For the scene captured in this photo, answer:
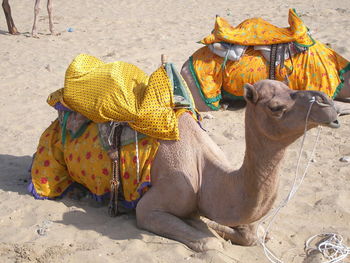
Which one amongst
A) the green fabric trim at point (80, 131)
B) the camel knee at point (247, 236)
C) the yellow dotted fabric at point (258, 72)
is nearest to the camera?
the camel knee at point (247, 236)

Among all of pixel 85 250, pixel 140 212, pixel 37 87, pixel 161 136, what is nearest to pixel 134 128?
pixel 161 136

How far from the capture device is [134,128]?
361cm

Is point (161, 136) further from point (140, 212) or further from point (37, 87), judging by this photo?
point (37, 87)

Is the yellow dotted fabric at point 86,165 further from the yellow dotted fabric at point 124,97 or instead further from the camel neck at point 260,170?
the camel neck at point 260,170

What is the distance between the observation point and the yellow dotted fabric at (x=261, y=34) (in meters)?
6.03

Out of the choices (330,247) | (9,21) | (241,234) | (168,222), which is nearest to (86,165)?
(168,222)

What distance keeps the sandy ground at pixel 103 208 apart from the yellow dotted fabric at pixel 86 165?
0.18m

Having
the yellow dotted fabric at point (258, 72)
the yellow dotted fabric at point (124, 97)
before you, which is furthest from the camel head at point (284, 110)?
the yellow dotted fabric at point (258, 72)

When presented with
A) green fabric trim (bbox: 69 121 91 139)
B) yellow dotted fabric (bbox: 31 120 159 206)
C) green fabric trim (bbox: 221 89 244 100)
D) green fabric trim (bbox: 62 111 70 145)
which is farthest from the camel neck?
green fabric trim (bbox: 221 89 244 100)

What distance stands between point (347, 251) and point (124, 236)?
150cm

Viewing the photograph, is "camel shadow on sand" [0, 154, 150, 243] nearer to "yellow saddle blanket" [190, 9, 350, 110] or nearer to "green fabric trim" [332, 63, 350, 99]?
"yellow saddle blanket" [190, 9, 350, 110]

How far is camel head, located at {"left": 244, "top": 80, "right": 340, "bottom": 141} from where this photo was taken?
2490 mm

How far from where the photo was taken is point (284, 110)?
2.62m

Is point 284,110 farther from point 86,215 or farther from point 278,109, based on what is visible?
point 86,215
